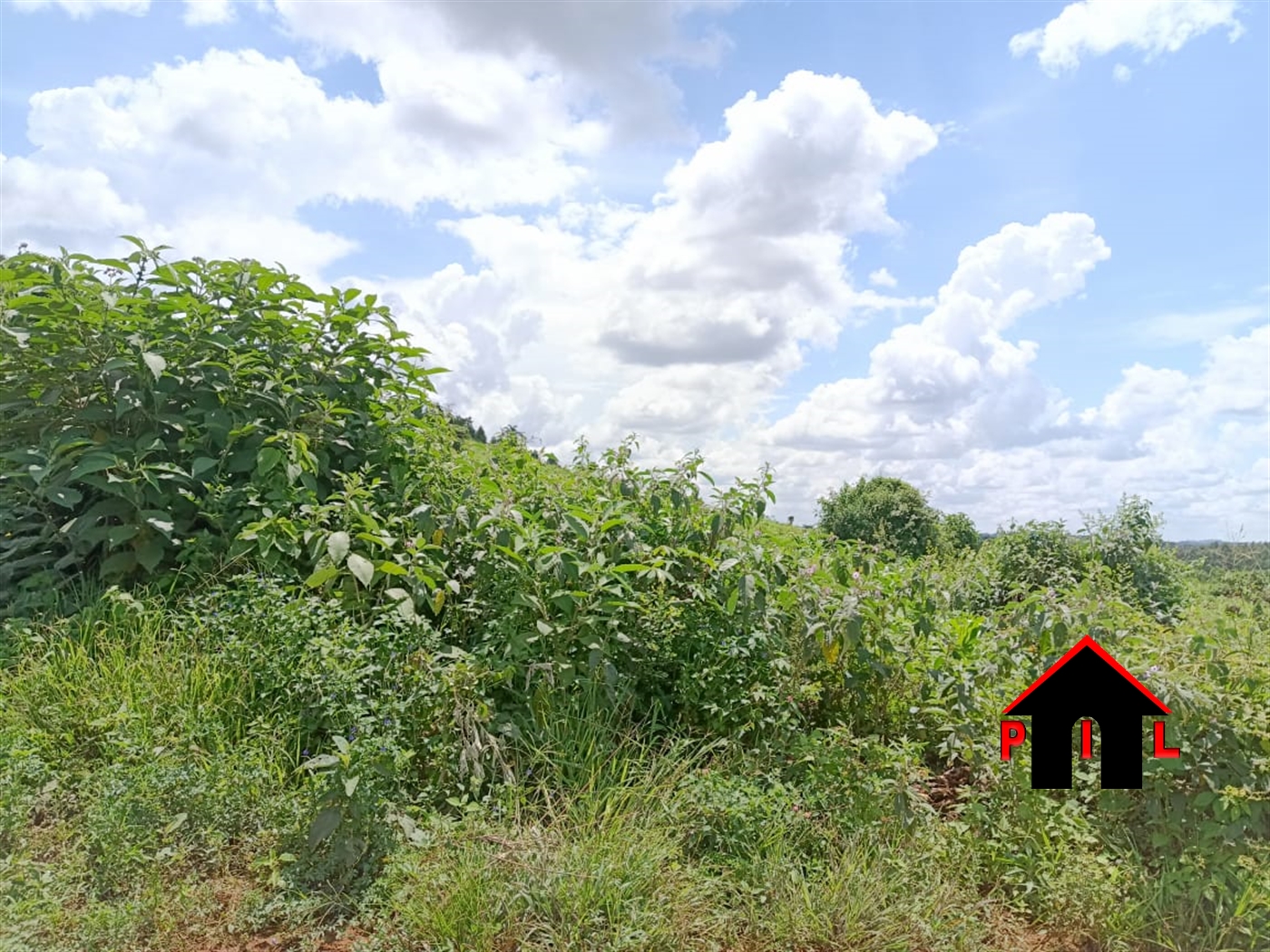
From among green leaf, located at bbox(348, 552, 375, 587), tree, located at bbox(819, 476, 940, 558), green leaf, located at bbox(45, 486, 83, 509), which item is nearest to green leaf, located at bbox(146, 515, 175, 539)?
green leaf, located at bbox(45, 486, 83, 509)

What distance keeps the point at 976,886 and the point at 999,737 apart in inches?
21.5

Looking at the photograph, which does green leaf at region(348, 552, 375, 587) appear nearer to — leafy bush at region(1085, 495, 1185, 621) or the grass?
the grass

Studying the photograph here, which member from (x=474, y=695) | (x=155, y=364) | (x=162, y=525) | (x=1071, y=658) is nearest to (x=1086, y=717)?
(x=1071, y=658)

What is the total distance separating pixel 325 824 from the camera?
2.45 m

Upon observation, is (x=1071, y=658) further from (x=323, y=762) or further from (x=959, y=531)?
(x=959, y=531)

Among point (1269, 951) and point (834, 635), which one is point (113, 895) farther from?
point (1269, 951)

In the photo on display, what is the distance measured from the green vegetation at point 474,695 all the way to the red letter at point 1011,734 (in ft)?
0.23

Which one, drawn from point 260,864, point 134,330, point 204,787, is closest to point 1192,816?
point 260,864

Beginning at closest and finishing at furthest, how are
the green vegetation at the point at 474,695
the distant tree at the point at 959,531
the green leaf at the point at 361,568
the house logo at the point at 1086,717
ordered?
the green vegetation at the point at 474,695 → the house logo at the point at 1086,717 → the green leaf at the point at 361,568 → the distant tree at the point at 959,531

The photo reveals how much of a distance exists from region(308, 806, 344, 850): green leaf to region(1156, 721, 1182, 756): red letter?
2649 millimetres

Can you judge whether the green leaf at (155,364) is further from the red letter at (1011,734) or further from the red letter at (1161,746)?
the red letter at (1161,746)

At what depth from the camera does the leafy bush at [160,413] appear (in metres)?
3.65

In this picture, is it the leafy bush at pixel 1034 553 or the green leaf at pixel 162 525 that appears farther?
the leafy bush at pixel 1034 553

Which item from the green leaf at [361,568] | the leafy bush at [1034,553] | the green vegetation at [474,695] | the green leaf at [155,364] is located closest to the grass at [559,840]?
the green vegetation at [474,695]
